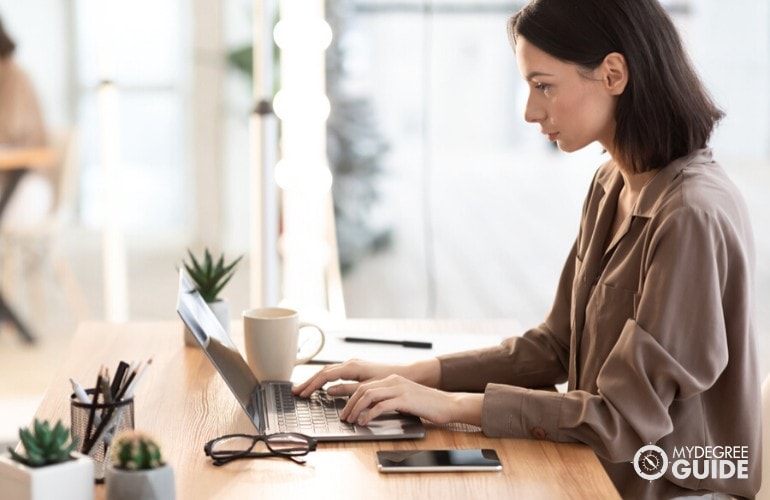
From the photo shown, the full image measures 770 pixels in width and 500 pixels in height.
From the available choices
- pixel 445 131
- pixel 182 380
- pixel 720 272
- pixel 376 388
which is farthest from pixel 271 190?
pixel 445 131

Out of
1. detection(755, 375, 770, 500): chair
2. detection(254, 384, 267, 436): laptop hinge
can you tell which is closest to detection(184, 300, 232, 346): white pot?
detection(254, 384, 267, 436): laptop hinge

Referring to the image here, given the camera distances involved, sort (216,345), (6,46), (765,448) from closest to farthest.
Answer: (216,345) → (765,448) → (6,46)

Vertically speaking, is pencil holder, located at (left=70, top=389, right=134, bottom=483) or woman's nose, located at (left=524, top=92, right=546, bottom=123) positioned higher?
woman's nose, located at (left=524, top=92, right=546, bottom=123)

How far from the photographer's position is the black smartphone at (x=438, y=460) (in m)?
1.20

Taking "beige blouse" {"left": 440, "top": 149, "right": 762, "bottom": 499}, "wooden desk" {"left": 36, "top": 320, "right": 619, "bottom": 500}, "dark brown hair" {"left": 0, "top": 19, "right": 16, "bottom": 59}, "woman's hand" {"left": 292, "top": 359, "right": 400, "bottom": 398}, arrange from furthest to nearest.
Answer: "dark brown hair" {"left": 0, "top": 19, "right": 16, "bottom": 59}, "woman's hand" {"left": 292, "top": 359, "right": 400, "bottom": 398}, "beige blouse" {"left": 440, "top": 149, "right": 762, "bottom": 499}, "wooden desk" {"left": 36, "top": 320, "right": 619, "bottom": 500}

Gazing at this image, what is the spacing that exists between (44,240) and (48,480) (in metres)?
2.44

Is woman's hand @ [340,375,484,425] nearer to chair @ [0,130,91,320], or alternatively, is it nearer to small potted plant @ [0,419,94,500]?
small potted plant @ [0,419,94,500]

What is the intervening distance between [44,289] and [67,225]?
0.22 m

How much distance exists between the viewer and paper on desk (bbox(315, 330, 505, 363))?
5.57 feet

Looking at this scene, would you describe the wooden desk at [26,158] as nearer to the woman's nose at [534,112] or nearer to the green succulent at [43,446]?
the woman's nose at [534,112]

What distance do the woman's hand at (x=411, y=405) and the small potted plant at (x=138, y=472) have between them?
14.1 inches

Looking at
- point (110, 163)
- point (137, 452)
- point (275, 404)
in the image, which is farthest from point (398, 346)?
point (110, 163)

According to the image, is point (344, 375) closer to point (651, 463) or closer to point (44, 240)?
point (651, 463)

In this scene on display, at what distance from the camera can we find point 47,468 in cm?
102
